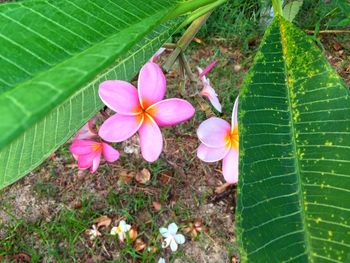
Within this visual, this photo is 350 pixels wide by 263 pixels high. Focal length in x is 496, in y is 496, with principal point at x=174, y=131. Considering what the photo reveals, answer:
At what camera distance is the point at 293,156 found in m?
0.67

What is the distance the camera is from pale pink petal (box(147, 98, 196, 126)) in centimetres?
78

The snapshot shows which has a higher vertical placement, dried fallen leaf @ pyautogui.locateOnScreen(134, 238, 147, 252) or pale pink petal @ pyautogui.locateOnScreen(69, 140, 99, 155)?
pale pink petal @ pyautogui.locateOnScreen(69, 140, 99, 155)

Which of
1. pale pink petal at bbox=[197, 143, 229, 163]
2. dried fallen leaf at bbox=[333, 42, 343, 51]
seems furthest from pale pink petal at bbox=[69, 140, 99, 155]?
dried fallen leaf at bbox=[333, 42, 343, 51]

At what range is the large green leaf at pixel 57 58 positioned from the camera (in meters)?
0.31

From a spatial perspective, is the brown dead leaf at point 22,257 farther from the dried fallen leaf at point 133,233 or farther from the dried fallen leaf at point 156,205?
the dried fallen leaf at point 156,205

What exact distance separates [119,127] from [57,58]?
0.35m

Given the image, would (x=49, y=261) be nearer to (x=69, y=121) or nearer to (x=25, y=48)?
(x=69, y=121)

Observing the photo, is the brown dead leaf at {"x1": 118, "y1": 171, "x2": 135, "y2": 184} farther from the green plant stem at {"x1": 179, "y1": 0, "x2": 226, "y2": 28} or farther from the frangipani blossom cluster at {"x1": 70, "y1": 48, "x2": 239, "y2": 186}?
the green plant stem at {"x1": 179, "y1": 0, "x2": 226, "y2": 28}

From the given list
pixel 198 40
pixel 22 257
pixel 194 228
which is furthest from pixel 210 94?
pixel 198 40

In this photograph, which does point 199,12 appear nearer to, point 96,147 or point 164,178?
point 96,147

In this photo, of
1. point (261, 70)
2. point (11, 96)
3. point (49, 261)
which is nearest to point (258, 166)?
point (261, 70)

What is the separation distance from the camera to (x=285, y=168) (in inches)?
25.9

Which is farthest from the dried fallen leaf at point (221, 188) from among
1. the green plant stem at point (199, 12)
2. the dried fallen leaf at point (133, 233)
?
the green plant stem at point (199, 12)

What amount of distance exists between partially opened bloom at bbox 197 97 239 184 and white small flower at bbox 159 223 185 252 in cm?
93
